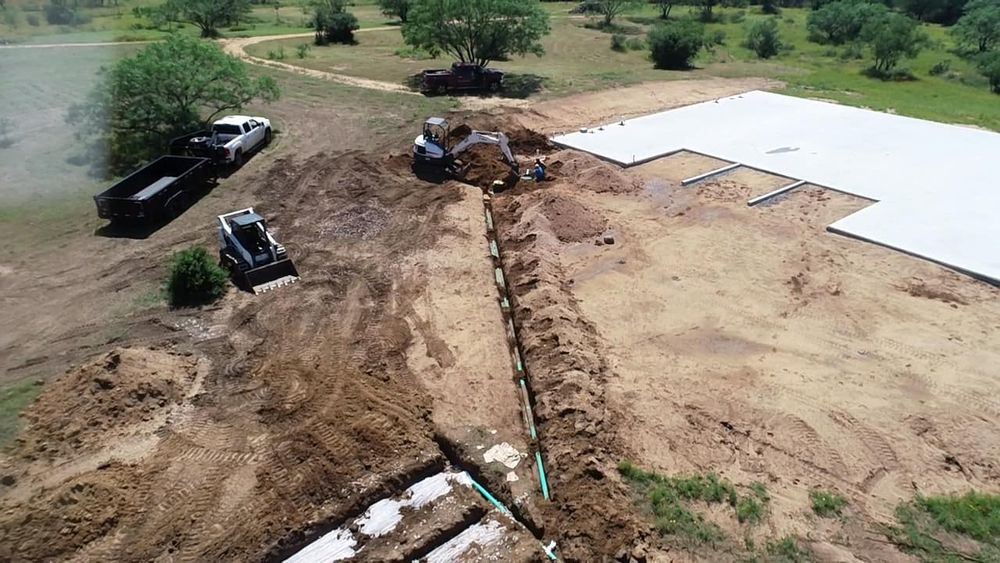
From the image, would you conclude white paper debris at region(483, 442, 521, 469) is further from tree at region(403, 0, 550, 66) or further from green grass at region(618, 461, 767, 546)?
tree at region(403, 0, 550, 66)

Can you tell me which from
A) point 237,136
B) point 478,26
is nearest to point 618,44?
point 478,26

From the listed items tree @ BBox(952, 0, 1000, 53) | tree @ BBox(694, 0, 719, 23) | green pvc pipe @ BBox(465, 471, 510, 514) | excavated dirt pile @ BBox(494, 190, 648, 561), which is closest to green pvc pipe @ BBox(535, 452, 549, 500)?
excavated dirt pile @ BBox(494, 190, 648, 561)

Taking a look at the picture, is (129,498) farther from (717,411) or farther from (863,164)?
(863,164)

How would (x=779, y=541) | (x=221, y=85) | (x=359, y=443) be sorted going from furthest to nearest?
(x=221, y=85)
(x=359, y=443)
(x=779, y=541)

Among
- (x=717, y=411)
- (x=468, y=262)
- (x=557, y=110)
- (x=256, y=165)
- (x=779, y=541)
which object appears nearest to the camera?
(x=779, y=541)

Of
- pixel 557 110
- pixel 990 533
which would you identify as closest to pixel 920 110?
pixel 557 110

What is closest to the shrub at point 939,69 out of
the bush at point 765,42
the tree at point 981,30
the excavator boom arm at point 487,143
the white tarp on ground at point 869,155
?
the tree at point 981,30

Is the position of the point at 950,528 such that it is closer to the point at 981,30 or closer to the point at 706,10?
the point at 981,30
